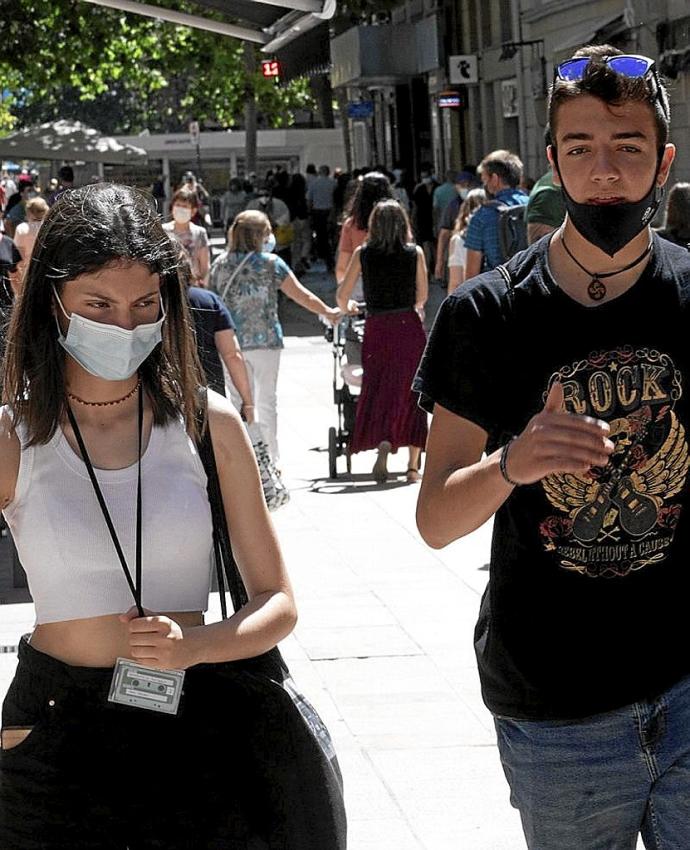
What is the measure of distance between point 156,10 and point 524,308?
47.3 ft

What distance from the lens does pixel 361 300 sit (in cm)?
1196

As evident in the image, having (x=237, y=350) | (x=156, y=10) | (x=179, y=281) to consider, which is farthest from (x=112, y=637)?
(x=156, y=10)

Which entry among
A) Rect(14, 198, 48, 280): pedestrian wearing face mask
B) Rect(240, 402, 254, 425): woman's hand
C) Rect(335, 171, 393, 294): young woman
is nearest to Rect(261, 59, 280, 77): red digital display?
Rect(14, 198, 48, 280): pedestrian wearing face mask

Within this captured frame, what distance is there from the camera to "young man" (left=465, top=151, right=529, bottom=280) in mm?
10375

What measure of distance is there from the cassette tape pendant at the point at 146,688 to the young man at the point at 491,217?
769 centimetres

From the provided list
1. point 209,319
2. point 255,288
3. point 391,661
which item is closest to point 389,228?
point 255,288

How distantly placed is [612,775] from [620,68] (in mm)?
1109

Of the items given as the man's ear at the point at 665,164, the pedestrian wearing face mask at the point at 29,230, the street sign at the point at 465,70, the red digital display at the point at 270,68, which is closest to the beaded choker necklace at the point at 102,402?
the man's ear at the point at 665,164

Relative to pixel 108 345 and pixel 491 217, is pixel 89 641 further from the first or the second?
pixel 491 217

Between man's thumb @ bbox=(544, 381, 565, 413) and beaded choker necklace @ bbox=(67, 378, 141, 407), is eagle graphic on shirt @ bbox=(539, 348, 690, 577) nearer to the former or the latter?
man's thumb @ bbox=(544, 381, 565, 413)

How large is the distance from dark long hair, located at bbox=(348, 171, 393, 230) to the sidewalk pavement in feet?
6.43

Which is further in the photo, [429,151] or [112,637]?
[429,151]

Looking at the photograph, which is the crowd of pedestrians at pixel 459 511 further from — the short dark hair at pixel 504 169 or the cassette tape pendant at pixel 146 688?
the short dark hair at pixel 504 169

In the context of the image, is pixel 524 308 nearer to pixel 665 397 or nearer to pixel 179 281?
pixel 665 397
